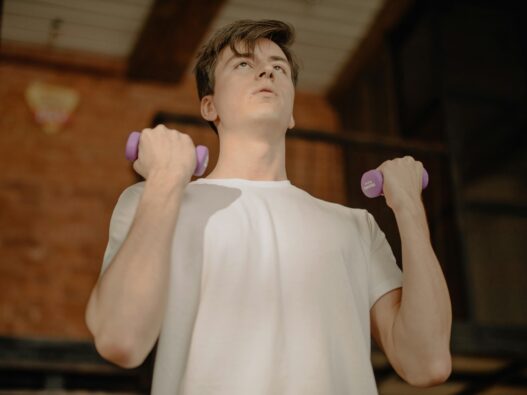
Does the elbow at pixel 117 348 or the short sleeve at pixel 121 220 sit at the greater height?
the short sleeve at pixel 121 220

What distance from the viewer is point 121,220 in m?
1.35

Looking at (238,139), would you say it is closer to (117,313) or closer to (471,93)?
(117,313)

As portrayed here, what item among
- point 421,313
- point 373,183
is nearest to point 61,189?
point 373,183

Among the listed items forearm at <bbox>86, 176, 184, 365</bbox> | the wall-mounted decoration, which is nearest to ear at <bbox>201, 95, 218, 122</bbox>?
forearm at <bbox>86, 176, 184, 365</bbox>

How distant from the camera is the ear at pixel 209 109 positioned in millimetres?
1600

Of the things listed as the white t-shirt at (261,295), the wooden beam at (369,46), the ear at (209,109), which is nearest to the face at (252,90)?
the ear at (209,109)

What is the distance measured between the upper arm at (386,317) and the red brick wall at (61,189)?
4931 mm

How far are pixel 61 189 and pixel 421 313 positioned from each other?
5.44 meters

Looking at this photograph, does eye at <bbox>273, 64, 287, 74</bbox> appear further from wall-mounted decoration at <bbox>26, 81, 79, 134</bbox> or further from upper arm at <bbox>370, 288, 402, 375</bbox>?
wall-mounted decoration at <bbox>26, 81, 79, 134</bbox>

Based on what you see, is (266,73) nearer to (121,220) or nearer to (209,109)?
(209,109)

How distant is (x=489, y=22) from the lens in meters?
5.82

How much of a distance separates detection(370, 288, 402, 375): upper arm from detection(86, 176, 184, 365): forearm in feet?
1.45

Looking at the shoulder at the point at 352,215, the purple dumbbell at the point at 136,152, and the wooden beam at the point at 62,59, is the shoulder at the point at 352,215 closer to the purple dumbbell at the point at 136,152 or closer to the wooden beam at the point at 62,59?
the purple dumbbell at the point at 136,152

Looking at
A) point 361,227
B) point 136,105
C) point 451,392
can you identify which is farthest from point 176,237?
point 136,105
